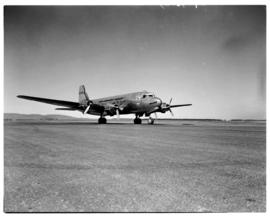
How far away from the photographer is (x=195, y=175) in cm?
609

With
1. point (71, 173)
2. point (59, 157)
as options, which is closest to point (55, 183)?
point (71, 173)

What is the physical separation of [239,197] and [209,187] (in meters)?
0.68

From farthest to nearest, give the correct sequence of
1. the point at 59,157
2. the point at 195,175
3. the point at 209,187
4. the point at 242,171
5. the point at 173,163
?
1. the point at 59,157
2. the point at 173,163
3. the point at 242,171
4. the point at 195,175
5. the point at 209,187

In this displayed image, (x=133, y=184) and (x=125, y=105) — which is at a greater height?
(x=125, y=105)

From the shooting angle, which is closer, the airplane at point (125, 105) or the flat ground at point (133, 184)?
the flat ground at point (133, 184)

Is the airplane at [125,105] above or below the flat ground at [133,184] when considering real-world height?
above

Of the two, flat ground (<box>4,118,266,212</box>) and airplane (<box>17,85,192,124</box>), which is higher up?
airplane (<box>17,85,192,124</box>)

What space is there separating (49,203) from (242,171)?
4973 millimetres

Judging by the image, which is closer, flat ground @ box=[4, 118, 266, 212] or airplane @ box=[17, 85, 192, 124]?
flat ground @ box=[4, 118, 266, 212]

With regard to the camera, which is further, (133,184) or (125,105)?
(125,105)

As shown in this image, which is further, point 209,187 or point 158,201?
point 209,187

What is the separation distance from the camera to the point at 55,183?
539cm

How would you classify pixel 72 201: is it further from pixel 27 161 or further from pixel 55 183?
pixel 27 161

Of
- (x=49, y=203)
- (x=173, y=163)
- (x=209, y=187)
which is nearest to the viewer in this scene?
(x=49, y=203)
